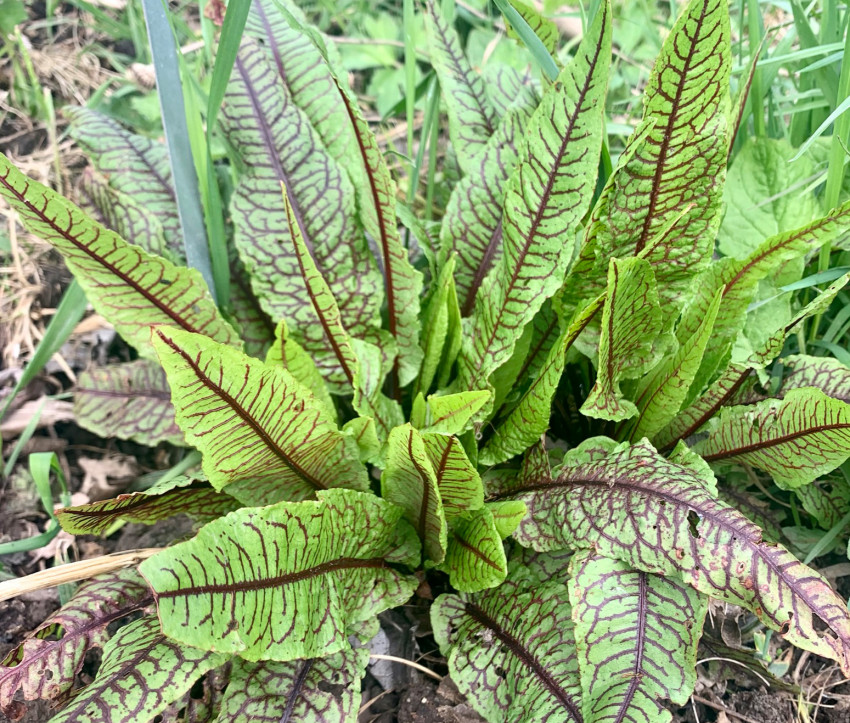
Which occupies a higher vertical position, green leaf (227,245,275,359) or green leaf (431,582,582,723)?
green leaf (227,245,275,359)

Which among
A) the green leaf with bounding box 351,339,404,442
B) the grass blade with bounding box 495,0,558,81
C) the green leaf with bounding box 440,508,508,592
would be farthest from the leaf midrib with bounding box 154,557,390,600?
the grass blade with bounding box 495,0,558,81

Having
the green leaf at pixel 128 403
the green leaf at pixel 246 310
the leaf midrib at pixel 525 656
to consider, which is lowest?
the leaf midrib at pixel 525 656

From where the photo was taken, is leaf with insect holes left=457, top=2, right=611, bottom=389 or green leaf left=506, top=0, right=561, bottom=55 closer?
leaf with insect holes left=457, top=2, right=611, bottom=389

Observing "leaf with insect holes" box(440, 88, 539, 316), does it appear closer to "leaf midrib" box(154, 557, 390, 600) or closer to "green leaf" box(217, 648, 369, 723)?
"leaf midrib" box(154, 557, 390, 600)

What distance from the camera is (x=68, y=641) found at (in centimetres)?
110

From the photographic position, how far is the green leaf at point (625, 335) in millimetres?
1060

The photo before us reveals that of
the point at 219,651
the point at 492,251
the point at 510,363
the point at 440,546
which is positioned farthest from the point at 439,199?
the point at 219,651

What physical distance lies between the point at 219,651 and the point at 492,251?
0.88 meters

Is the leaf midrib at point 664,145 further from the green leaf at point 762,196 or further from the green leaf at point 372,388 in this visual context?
the green leaf at point 372,388

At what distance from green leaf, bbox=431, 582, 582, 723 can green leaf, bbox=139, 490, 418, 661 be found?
0.38 ft

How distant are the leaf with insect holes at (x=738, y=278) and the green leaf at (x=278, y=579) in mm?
619

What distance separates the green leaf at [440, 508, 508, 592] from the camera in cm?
112

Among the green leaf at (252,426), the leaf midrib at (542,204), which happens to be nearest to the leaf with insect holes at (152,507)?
the green leaf at (252,426)

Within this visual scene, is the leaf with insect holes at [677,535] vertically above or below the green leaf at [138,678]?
above
